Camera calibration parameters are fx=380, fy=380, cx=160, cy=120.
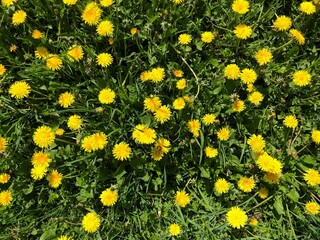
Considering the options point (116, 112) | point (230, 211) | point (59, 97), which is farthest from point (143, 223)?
point (59, 97)

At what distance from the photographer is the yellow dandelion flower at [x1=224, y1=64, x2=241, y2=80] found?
2.89m

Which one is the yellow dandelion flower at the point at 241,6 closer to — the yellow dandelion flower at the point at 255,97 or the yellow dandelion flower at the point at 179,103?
the yellow dandelion flower at the point at 255,97

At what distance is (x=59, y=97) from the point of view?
2924 mm

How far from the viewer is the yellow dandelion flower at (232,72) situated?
114 inches

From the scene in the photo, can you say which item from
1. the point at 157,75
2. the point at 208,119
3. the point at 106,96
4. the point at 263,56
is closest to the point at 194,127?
the point at 208,119

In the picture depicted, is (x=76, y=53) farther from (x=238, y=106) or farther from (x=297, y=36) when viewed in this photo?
(x=297, y=36)

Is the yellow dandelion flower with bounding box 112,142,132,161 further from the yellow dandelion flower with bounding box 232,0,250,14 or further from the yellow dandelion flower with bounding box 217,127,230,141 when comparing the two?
the yellow dandelion flower with bounding box 232,0,250,14

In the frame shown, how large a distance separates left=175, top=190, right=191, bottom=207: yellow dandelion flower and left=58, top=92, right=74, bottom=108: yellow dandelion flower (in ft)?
3.47

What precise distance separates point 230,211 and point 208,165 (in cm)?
38

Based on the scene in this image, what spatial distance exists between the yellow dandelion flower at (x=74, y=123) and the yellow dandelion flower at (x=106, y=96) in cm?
22

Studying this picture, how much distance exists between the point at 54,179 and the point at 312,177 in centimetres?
191

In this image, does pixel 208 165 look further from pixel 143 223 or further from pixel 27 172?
pixel 27 172

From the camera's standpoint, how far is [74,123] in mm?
2748

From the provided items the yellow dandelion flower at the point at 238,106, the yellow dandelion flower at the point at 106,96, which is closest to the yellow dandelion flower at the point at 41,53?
the yellow dandelion flower at the point at 106,96
